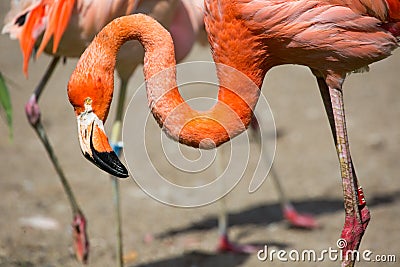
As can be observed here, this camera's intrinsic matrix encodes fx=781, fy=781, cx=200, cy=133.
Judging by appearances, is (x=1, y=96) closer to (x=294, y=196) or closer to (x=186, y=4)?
(x=186, y=4)

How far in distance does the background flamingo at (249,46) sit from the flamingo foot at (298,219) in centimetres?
194

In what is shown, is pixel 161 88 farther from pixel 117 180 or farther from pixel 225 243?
pixel 225 243

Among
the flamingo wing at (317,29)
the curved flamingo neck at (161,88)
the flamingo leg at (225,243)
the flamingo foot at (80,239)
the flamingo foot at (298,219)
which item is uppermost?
the flamingo wing at (317,29)

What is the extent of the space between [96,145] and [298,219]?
2437 millimetres

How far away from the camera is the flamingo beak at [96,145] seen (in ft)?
10.2

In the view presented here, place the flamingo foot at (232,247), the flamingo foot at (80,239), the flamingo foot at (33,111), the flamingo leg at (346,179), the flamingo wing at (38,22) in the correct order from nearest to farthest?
1. the flamingo leg at (346,179)
2. the flamingo wing at (38,22)
3. the flamingo foot at (80,239)
4. the flamingo foot at (33,111)
5. the flamingo foot at (232,247)

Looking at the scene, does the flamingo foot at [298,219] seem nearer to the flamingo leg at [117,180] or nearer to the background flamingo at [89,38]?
the background flamingo at [89,38]

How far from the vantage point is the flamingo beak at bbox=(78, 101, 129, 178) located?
3096 millimetres

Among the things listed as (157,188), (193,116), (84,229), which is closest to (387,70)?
(157,188)

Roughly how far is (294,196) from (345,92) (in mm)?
2036

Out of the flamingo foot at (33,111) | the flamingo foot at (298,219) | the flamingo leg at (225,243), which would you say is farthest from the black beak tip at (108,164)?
the flamingo foot at (298,219)

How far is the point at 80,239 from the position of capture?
14.4ft

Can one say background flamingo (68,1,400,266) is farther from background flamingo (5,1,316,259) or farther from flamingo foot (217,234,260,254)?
flamingo foot (217,234,260,254)

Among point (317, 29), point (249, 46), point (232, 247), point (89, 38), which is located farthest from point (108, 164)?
point (232, 247)
